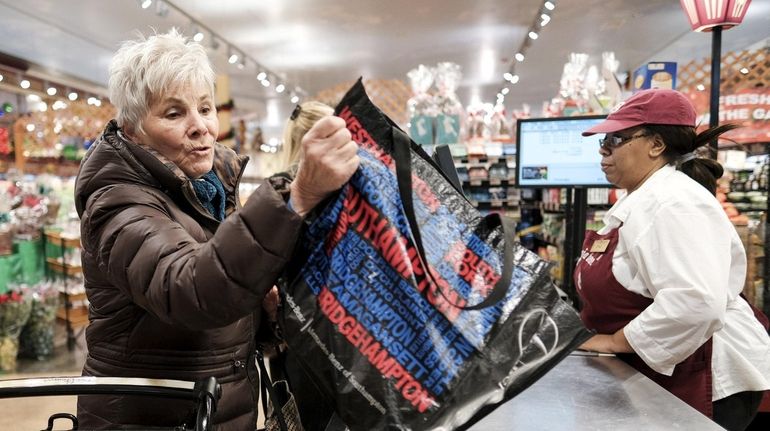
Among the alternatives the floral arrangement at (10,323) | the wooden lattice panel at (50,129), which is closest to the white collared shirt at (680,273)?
the floral arrangement at (10,323)

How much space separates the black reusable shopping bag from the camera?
95 cm

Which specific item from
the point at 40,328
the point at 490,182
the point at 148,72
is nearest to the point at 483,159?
the point at 490,182

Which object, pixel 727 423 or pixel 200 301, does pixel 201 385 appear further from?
pixel 727 423

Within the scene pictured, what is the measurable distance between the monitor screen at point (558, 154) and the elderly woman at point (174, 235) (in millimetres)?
2274

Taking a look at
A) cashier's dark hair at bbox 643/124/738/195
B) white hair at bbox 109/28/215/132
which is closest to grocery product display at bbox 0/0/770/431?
white hair at bbox 109/28/215/132

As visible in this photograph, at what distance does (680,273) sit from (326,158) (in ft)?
3.60

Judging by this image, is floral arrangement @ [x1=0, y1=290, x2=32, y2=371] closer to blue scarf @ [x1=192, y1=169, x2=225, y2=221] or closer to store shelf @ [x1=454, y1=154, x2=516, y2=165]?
store shelf @ [x1=454, y1=154, x2=516, y2=165]

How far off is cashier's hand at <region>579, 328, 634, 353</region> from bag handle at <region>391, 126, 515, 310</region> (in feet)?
2.71

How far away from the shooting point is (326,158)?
2.98ft

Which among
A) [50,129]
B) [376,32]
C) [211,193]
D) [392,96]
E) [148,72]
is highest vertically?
[376,32]

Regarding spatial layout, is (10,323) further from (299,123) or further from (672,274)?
(672,274)

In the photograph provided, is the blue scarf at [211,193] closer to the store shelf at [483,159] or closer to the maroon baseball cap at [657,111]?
the maroon baseball cap at [657,111]

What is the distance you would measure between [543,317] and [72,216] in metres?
6.39

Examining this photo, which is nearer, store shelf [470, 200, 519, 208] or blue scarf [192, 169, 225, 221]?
blue scarf [192, 169, 225, 221]
